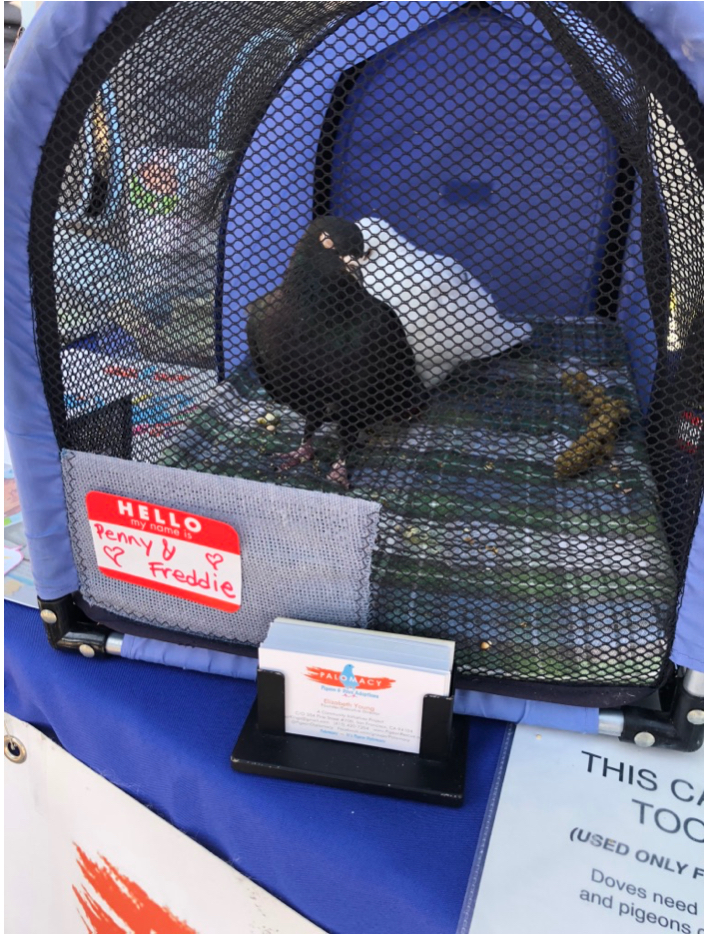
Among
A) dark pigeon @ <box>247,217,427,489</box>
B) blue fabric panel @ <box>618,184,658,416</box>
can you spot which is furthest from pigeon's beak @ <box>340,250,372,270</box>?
blue fabric panel @ <box>618,184,658,416</box>

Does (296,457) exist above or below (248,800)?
above

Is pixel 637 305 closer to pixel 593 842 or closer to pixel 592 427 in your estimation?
pixel 592 427

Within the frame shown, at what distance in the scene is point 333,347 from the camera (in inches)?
23.3

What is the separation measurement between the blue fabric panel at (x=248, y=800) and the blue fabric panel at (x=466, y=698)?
0.01m

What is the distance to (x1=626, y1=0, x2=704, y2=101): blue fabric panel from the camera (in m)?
0.32

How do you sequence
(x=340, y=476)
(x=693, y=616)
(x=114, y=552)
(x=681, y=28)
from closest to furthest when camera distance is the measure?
(x=681, y=28), (x=693, y=616), (x=114, y=552), (x=340, y=476)

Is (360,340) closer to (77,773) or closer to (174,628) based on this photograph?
(174,628)

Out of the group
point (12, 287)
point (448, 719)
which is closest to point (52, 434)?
point (12, 287)

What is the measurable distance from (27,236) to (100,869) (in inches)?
20.3

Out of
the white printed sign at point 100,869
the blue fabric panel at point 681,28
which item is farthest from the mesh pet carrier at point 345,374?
the white printed sign at point 100,869

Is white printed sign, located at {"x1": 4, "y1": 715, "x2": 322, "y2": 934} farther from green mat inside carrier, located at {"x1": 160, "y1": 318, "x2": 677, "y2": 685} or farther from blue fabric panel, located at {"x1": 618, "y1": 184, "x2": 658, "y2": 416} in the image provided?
blue fabric panel, located at {"x1": 618, "y1": 184, "x2": 658, "y2": 416}

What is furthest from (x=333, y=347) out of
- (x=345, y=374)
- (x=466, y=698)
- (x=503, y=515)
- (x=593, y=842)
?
(x=593, y=842)

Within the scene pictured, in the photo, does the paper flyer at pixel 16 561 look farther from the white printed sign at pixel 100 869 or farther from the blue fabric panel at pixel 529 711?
the blue fabric panel at pixel 529 711

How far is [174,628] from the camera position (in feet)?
1.85
